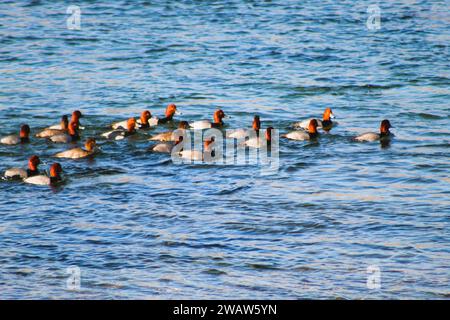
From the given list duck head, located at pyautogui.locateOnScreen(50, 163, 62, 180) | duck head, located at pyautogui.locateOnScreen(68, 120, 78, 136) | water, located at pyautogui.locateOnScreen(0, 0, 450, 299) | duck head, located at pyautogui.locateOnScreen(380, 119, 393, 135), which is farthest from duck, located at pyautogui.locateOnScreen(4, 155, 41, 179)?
duck head, located at pyautogui.locateOnScreen(380, 119, 393, 135)

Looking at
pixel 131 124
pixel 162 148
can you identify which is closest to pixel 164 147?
pixel 162 148

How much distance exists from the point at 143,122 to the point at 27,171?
360cm

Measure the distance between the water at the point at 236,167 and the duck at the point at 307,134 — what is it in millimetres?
136

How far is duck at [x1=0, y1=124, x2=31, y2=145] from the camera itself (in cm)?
1780

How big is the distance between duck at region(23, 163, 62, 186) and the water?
0.18 m

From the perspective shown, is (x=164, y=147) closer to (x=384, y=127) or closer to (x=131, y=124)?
(x=131, y=124)

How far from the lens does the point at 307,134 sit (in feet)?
59.9

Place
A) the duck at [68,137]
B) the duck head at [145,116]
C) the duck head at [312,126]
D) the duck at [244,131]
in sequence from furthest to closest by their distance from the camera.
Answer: the duck head at [145,116] < the duck at [244,131] < the duck head at [312,126] < the duck at [68,137]

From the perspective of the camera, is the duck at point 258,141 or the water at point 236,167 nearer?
the water at point 236,167

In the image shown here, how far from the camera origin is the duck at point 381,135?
58.6ft

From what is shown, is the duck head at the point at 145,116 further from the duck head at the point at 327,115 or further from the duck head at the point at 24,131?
the duck head at the point at 327,115

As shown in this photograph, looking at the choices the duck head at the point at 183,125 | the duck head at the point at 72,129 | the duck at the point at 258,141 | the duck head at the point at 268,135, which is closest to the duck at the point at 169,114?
the duck head at the point at 183,125

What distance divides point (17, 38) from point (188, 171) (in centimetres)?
1212

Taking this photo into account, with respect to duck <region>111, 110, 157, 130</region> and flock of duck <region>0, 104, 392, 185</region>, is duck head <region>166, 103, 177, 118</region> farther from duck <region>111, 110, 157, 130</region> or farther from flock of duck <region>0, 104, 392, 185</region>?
duck <region>111, 110, 157, 130</region>
